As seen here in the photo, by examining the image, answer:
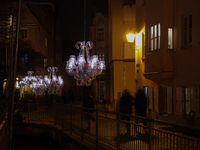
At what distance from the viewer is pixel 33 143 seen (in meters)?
15.8

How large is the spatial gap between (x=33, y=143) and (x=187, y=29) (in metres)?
8.90

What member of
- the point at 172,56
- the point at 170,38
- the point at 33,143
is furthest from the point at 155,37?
the point at 33,143

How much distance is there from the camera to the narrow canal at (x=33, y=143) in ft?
47.3

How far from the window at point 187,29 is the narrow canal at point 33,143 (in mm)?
7140

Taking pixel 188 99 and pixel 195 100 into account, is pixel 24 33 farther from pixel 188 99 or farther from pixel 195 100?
pixel 195 100

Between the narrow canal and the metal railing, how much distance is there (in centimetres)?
96

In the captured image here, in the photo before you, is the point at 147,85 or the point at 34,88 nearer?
the point at 147,85

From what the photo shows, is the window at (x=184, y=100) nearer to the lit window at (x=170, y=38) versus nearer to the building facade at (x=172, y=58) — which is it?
the building facade at (x=172, y=58)

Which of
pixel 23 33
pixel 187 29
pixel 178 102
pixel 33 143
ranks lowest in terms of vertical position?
pixel 33 143

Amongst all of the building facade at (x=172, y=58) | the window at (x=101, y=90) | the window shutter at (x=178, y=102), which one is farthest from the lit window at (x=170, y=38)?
the window at (x=101, y=90)

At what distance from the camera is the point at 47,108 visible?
1758 cm

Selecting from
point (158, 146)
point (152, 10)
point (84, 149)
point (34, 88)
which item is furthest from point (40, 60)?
point (158, 146)

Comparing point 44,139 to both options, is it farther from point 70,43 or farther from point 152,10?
point 70,43

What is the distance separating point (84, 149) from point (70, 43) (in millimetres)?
63035
